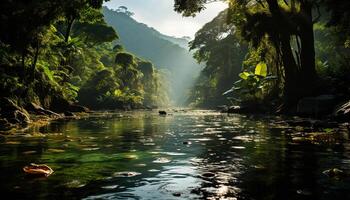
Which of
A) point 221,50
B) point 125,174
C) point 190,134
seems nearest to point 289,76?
point 190,134

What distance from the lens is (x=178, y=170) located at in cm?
673

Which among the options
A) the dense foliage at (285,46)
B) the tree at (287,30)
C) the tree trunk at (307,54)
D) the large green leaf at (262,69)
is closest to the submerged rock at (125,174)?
the dense foliage at (285,46)

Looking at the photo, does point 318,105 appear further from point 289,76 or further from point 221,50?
point 221,50

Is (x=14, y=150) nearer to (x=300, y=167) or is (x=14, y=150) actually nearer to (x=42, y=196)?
(x=42, y=196)

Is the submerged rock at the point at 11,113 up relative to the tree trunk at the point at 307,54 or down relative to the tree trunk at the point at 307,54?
down

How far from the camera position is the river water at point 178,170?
16.6ft

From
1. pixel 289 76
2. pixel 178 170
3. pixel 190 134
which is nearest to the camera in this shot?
pixel 178 170

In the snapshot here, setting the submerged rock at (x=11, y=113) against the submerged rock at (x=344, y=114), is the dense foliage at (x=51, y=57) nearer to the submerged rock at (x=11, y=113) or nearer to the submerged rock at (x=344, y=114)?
the submerged rock at (x=11, y=113)

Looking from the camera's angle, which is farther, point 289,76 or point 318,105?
point 289,76

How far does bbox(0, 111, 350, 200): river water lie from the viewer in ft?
16.6

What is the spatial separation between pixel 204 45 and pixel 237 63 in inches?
250

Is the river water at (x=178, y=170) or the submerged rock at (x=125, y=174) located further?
the submerged rock at (x=125, y=174)

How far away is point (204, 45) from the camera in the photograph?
6769cm

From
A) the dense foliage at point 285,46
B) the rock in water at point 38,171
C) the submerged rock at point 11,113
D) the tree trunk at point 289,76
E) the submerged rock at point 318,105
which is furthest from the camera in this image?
the tree trunk at point 289,76
